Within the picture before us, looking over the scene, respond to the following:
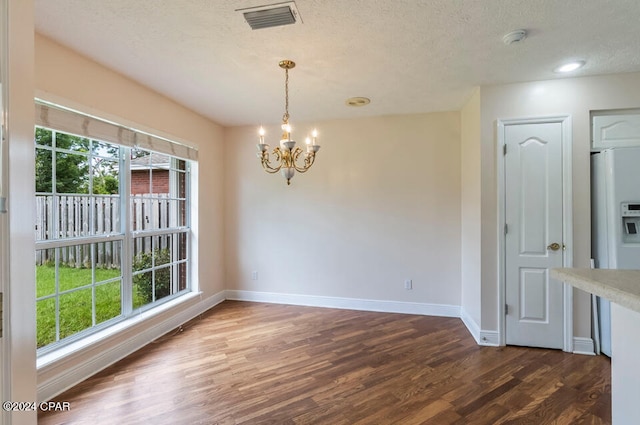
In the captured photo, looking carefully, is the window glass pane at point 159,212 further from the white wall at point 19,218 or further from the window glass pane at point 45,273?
the white wall at point 19,218

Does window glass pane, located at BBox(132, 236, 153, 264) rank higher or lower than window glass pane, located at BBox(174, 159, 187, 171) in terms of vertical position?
lower

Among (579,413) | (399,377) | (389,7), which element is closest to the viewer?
(389,7)

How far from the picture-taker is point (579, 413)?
201 centimetres

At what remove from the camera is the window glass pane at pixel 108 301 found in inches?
109

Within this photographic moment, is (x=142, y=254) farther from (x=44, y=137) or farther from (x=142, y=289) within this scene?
(x=44, y=137)

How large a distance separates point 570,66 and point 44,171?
449 cm

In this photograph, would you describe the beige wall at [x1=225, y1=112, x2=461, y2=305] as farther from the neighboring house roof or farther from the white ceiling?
the neighboring house roof

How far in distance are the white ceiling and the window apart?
0.74 m

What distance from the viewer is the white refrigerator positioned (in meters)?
2.61

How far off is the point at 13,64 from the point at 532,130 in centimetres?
368

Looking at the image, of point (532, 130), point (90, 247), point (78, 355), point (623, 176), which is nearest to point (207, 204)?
point (90, 247)

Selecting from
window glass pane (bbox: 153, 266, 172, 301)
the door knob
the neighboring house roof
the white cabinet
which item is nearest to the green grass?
window glass pane (bbox: 153, 266, 172, 301)

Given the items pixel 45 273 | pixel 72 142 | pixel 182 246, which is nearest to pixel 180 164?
pixel 182 246

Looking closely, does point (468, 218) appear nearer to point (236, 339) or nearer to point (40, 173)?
point (236, 339)
